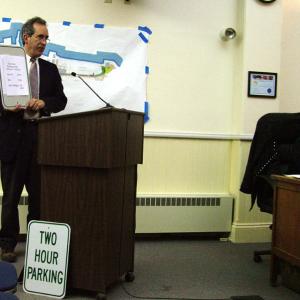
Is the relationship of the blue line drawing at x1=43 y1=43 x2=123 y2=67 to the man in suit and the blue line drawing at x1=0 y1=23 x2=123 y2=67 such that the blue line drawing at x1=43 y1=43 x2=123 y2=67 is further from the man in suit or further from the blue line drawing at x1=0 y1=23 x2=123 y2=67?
the man in suit

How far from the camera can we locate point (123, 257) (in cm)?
235

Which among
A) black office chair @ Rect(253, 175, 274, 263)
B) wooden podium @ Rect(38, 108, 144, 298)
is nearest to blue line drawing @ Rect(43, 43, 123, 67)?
wooden podium @ Rect(38, 108, 144, 298)

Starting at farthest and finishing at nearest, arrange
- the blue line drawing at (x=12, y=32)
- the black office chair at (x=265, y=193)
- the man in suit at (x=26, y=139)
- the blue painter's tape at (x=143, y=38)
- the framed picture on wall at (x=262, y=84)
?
→ 1. the framed picture on wall at (x=262, y=84)
2. the blue painter's tape at (x=143, y=38)
3. the blue line drawing at (x=12, y=32)
4. the black office chair at (x=265, y=193)
5. the man in suit at (x=26, y=139)

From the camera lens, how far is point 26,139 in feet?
8.68

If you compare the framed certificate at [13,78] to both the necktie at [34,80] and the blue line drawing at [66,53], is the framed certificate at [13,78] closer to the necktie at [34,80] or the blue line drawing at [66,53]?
the necktie at [34,80]

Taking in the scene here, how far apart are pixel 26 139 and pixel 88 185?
2.40 feet

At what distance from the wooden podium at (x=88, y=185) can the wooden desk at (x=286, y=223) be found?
98cm

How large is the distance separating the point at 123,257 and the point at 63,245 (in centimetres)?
39

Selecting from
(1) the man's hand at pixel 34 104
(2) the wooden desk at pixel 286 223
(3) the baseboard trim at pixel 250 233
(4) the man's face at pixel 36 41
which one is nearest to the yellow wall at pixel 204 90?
(3) the baseboard trim at pixel 250 233

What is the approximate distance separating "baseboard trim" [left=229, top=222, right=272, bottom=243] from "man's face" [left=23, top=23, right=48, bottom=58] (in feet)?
7.07

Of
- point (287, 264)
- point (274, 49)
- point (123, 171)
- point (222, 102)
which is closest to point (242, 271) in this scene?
point (287, 264)

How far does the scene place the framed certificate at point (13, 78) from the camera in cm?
244

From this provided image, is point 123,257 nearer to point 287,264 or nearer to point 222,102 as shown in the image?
point 287,264

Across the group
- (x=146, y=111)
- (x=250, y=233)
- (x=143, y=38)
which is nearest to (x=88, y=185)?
(x=146, y=111)
